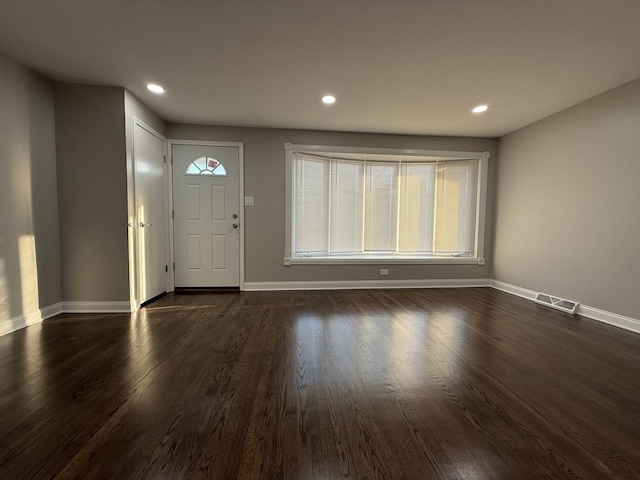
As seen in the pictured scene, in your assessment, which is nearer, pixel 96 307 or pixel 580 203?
pixel 96 307

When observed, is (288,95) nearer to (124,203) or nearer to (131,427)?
(124,203)

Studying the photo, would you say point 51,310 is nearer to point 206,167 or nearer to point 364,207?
point 206,167

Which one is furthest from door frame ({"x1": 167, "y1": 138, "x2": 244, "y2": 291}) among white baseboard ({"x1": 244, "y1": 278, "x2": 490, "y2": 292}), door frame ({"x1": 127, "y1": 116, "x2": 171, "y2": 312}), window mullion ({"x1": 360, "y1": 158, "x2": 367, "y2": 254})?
window mullion ({"x1": 360, "y1": 158, "x2": 367, "y2": 254})

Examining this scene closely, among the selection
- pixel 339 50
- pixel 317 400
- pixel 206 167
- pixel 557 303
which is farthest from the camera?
pixel 206 167

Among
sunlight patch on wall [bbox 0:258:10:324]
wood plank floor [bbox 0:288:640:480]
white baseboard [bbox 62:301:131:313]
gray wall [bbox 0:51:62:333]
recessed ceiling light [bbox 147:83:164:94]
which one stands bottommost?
wood plank floor [bbox 0:288:640:480]

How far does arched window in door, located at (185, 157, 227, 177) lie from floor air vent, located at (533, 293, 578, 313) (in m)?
4.59

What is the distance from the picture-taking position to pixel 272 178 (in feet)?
13.4

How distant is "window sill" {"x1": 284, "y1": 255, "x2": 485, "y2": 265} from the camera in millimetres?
4191

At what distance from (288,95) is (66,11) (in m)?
1.76

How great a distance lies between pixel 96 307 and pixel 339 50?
11.5 ft

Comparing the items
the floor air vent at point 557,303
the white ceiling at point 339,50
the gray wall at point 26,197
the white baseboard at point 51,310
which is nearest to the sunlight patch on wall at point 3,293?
the gray wall at point 26,197

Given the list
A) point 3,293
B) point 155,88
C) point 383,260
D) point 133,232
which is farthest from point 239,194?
point 3,293

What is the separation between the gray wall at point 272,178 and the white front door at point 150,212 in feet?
1.91

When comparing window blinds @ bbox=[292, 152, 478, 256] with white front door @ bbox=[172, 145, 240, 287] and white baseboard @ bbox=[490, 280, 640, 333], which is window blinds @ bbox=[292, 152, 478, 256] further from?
white baseboard @ bbox=[490, 280, 640, 333]
